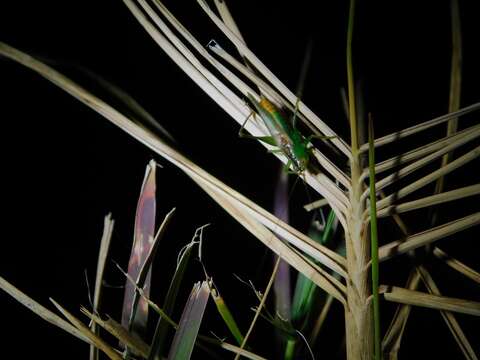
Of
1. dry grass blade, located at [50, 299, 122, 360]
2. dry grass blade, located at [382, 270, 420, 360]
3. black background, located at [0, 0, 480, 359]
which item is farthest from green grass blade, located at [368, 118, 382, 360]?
black background, located at [0, 0, 480, 359]

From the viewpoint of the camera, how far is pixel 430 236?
1.00 ft

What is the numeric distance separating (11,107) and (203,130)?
1.63ft

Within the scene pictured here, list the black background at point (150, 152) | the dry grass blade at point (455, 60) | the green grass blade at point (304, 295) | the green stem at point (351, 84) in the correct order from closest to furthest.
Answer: the green stem at point (351, 84) < the dry grass blade at point (455, 60) < the green grass blade at point (304, 295) < the black background at point (150, 152)

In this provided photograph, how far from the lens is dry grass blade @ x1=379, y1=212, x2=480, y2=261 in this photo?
0.95 ft

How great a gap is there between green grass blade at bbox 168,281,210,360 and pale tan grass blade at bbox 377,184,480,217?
0.75 feet

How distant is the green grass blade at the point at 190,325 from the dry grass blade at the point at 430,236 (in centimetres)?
21

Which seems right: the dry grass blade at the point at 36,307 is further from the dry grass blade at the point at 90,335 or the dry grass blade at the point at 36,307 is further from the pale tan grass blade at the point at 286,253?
the pale tan grass blade at the point at 286,253

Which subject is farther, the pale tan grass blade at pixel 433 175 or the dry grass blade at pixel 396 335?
the dry grass blade at pixel 396 335

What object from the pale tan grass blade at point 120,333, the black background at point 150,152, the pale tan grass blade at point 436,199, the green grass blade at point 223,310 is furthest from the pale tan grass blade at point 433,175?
the black background at point 150,152

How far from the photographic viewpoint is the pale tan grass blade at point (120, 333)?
1.07 feet

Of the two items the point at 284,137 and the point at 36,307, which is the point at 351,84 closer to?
the point at 284,137

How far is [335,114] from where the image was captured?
2.66 ft

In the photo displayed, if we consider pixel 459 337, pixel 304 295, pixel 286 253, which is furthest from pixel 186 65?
pixel 459 337

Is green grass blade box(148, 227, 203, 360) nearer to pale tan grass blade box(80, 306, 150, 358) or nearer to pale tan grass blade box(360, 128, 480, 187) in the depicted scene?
pale tan grass blade box(80, 306, 150, 358)
